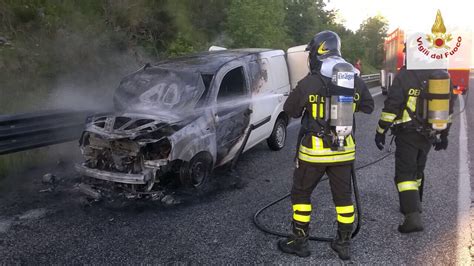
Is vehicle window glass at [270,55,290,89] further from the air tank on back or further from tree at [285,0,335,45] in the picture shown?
tree at [285,0,335,45]

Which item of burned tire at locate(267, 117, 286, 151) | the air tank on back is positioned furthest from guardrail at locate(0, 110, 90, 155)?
the air tank on back

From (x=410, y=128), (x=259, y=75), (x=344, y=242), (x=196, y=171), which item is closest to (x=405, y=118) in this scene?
(x=410, y=128)

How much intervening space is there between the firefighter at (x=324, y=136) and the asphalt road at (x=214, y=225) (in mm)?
303

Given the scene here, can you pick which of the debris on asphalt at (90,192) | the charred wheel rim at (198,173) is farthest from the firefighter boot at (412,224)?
the debris on asphalt at (90,192)

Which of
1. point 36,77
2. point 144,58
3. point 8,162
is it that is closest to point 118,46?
point 144,58

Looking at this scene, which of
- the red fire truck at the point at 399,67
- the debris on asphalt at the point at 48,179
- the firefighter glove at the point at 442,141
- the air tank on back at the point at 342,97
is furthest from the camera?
the red fire truck at the point at 399,67

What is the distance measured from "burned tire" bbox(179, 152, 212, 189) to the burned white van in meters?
0.01

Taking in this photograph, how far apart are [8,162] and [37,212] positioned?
5.38 feet

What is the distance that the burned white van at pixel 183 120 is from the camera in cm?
448

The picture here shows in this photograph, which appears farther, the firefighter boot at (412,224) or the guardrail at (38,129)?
the guardrail at (38,129)

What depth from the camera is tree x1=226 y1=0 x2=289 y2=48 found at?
14.2m

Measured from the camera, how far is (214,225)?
4.03 meters

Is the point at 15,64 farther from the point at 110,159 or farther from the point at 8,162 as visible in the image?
the point at 110,159

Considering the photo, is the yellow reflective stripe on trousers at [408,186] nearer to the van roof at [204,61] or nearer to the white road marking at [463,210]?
the white road marking at [463,210]
